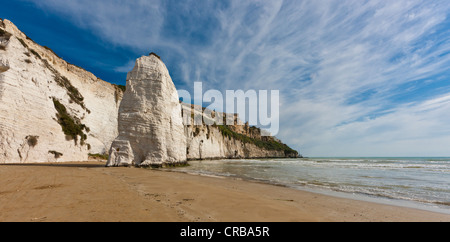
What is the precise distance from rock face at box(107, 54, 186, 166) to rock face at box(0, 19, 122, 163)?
6.57 metres

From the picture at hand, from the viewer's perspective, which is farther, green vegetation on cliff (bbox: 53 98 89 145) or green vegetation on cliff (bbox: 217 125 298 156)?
green vegetation on cliff (bbox: 217 125 298 156)

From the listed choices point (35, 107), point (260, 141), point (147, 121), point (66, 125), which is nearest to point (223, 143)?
point (260, 141)

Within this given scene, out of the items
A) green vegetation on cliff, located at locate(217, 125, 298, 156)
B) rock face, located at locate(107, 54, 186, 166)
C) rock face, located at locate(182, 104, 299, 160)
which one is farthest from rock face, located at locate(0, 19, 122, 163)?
green vegetation on cliff, located at locate(217, 125, 298, 156)

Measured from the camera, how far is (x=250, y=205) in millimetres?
4031

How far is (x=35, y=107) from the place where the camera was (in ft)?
51.5

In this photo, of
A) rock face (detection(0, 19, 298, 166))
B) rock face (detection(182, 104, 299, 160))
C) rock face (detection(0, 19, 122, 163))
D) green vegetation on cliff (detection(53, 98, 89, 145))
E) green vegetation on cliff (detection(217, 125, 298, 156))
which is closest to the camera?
rock face (detection(0, 19, 122, 163))

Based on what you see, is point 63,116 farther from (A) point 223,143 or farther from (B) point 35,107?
(A) point 223,143

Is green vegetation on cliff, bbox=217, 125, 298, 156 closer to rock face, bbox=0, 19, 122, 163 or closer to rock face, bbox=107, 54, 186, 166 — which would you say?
rock face, bbox=0, 19, 122, 163

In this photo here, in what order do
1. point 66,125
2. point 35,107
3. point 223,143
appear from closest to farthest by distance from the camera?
point 35,107 → point 66,125 → point 223,143

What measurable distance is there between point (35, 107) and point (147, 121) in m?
9.20

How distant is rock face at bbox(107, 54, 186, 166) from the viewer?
47.8ft

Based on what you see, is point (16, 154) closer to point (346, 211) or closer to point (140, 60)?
point (140, 60)

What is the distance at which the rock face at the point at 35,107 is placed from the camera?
13.8 metres
